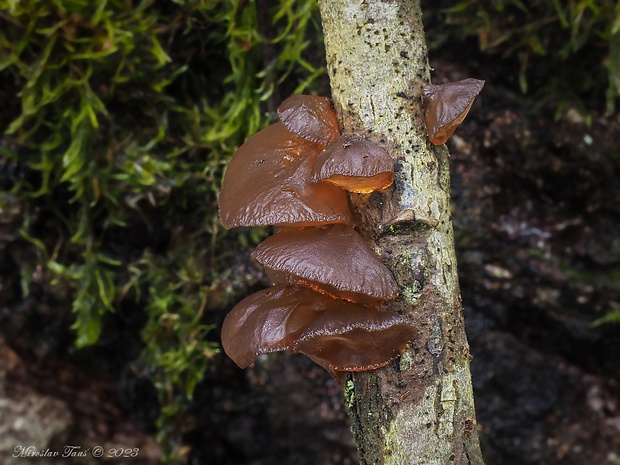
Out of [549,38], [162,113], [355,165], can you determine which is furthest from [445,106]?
[162,113]

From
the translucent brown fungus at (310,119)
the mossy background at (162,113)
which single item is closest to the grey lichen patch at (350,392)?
the translucent brown fungus at (310,119)

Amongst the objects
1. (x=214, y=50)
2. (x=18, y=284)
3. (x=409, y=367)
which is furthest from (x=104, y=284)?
(x=409, y=367)

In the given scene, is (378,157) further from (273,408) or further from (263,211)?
(273,408)

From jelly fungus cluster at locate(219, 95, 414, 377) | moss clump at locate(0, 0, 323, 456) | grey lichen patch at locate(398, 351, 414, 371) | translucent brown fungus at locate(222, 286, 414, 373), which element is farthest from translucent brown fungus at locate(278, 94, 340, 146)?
moss clump at locate(0, 0, 323, 456)

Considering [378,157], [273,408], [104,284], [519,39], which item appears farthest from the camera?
[273,408]

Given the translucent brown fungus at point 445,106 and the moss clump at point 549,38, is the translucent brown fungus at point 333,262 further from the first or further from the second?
the moss clump at point 549,38

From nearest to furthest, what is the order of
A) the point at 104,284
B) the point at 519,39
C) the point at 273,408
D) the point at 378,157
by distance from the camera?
the point at 378,157
the point at 519,39
the point at 104,284
the point at 273,408

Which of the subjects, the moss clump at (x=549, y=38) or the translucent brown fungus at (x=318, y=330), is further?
the moss clump at (x=549, y=38)
